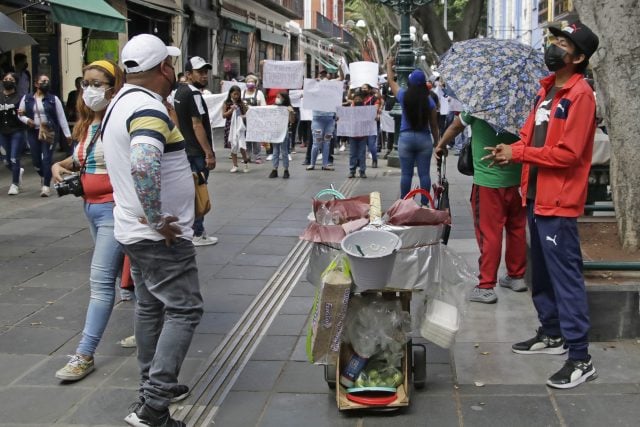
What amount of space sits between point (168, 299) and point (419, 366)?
4.53 ft

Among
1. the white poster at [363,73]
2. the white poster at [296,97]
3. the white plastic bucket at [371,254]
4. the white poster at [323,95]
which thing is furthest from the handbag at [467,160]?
the white poster at [296,97]

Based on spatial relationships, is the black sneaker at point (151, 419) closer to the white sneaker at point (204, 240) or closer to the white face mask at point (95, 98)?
the white face mask at point (95, 98)

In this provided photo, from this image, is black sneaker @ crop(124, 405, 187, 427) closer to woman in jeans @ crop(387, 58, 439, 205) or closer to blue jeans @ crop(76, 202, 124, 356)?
blue jeans @ crop(76, 202, 124, 356)

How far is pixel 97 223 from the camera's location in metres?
4.96

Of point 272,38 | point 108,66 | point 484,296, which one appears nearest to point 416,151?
point 484,296

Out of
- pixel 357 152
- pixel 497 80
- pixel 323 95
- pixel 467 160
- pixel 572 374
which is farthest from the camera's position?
pixel 323 95

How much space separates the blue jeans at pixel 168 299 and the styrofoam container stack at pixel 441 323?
116 centimetres

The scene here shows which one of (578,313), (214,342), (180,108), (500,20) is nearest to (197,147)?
(180,108)

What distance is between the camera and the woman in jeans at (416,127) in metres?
9.52

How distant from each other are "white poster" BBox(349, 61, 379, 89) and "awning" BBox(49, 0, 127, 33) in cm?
629

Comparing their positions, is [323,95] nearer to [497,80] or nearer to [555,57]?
[497,80]

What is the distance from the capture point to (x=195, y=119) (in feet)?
26.9

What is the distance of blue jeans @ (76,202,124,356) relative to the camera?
16.1 ft

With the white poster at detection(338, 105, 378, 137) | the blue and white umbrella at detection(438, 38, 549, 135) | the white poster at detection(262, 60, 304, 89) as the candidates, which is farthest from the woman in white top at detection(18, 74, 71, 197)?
the blue and white umbrella at detection(438, 38, 549, 135)
